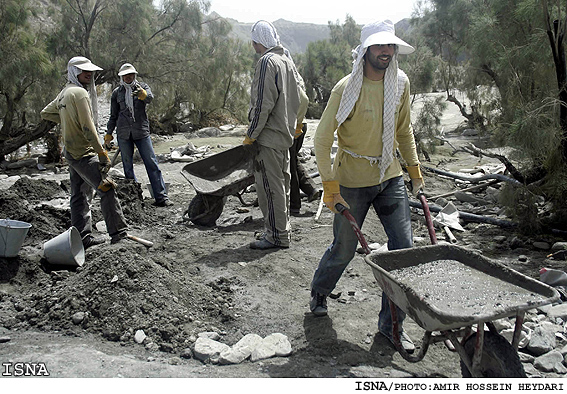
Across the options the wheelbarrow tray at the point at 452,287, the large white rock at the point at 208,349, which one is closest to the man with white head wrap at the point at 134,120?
the large white rock at the point at 208,349

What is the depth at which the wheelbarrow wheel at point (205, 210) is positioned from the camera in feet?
21.4

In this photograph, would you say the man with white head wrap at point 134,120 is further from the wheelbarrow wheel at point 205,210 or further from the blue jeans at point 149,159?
the wheelbarrow wheel at point 205,210

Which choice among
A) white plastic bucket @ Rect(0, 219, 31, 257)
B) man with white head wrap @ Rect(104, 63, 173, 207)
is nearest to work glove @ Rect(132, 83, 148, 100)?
man with white head wrap @ Rect(104, 63, 173, 207)

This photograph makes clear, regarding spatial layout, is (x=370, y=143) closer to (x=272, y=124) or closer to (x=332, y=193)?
(x=332, y=193)

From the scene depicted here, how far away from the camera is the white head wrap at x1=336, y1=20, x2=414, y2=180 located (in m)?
3.17

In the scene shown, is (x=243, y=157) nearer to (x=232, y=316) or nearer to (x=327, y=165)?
(x=232, y=316)

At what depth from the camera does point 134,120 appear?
7.47 metres

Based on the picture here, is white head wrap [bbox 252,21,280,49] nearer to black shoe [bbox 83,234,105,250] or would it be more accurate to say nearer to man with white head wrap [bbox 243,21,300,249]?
man with white head wrap [bbox 243,21,300,249]

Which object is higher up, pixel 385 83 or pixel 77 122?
pixel 385 83

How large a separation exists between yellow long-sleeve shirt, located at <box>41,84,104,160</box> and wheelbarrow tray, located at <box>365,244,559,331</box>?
320 cm

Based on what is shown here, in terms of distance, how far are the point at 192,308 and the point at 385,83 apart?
2126 mm

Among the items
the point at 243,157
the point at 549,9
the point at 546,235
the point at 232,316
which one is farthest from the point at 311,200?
the point at 549,9

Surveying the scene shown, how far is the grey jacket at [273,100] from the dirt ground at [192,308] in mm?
1175

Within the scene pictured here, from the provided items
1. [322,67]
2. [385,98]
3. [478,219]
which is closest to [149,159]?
[478,219]
